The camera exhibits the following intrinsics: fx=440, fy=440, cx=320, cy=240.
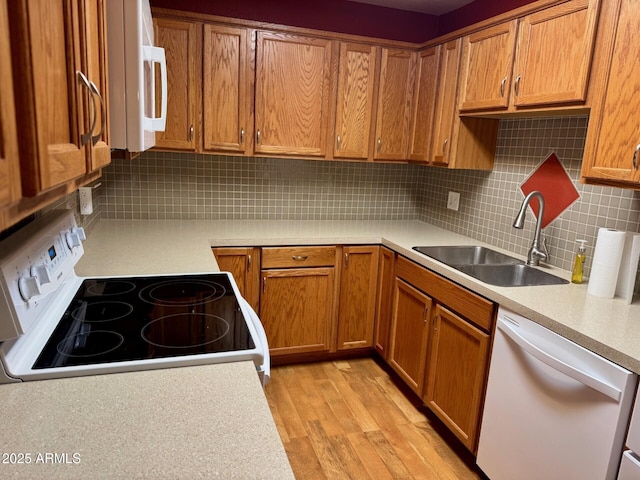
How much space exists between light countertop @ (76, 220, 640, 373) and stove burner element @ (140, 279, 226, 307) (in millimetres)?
197

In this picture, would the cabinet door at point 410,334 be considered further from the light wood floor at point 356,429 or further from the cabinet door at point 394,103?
the cabinet door at point 394,103

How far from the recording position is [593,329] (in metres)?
1.49

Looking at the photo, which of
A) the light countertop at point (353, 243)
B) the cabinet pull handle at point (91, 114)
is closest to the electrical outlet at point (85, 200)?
the light countertop at point (353, 243)

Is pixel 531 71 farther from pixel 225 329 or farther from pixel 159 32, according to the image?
pixel 159 32

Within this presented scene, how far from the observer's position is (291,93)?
2.76 m

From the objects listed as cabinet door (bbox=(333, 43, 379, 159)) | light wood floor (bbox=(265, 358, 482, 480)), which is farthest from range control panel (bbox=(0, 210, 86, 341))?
cabinet door (bbox=(333, 43, 379, 159))

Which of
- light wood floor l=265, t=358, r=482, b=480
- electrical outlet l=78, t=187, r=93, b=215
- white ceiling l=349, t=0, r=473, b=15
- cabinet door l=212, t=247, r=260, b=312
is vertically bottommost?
light wood floor l=265, t=358, r=482, b=480

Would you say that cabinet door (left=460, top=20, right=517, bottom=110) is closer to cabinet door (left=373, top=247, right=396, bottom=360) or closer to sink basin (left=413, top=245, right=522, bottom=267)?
sink basin (left=413, top=245, right=522, bottom=267)

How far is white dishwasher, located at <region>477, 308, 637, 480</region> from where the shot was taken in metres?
1.37

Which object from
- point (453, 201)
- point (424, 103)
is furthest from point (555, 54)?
point (453, 201)

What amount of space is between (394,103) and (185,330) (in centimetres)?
223

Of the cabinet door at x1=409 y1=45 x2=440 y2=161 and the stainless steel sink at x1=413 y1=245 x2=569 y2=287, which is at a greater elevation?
the cabinet door at x1=409 y1=45 x2=440 y2=161

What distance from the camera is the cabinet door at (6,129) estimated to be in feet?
1.77

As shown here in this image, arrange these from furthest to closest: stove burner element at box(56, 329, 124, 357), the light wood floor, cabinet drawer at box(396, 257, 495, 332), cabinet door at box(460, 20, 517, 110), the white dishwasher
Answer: cabinet door at box(460, 20, 517, 110), the light wood floor, cabinet drawer at box(396, 257, 495, 332), the white dishwasher, stove burner element at box(56, 329, 124, 357)
